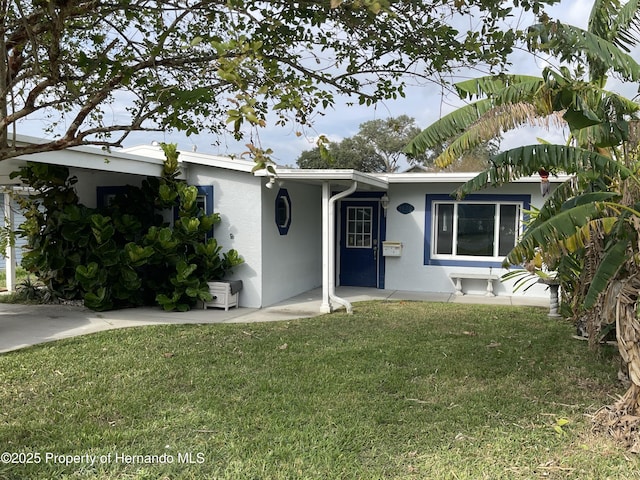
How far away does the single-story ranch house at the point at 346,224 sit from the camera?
9188mm

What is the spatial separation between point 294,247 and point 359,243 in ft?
6.93

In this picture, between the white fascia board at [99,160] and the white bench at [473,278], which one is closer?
the white fascia board at [99,160]

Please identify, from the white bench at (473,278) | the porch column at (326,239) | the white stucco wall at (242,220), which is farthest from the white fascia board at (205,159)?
the white bench at (473,278)

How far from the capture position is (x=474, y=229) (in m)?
11.3

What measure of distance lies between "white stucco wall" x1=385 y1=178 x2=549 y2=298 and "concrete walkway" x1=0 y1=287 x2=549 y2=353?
72 cm

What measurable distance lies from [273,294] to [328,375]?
4.60m

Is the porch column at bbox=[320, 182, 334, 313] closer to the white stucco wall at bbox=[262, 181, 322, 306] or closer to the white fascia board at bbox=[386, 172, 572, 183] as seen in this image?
the white stucco wall at bbox=[262, 181, 322, 306]

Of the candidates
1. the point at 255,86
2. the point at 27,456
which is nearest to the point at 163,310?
the point at 27,456

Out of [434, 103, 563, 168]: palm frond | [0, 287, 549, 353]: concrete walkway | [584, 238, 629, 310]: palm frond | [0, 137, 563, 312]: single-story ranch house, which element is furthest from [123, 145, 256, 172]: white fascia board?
[584, 238, 629, 310]: palm frond

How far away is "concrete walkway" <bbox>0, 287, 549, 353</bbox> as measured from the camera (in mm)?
7082

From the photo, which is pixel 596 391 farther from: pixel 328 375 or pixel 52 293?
pixel 52 293

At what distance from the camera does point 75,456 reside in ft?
11.8

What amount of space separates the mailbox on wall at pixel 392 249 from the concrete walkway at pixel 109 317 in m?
1.31

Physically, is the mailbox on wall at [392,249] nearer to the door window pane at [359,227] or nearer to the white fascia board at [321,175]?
the door window pane at [359,227]
